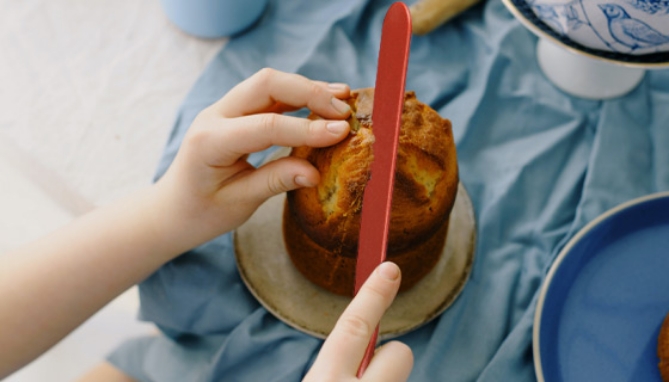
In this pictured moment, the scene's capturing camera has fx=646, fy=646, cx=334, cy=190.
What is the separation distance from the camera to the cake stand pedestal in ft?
2.51

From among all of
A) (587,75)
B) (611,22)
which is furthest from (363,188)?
(587,75)

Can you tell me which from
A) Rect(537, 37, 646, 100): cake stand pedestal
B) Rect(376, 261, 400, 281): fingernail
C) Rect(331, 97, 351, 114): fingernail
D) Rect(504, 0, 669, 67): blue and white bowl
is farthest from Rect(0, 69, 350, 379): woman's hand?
Rect(537, 37, 646, 100): cake stand pedestal

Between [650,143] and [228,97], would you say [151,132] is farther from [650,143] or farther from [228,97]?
[650,143]

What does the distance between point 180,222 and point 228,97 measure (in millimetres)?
134

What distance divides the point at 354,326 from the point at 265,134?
0.61 feet

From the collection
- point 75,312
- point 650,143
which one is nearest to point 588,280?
point 650,143

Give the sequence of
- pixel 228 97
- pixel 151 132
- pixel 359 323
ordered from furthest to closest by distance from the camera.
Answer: pixel 151 132 → pixel 228 97 → pixel 359 323

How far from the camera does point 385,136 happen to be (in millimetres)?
505

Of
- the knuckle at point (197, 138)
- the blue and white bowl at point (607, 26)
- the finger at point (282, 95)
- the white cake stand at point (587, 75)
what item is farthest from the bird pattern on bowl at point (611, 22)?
the knuckle at point (197, 138)

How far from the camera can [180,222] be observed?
0.64 meters

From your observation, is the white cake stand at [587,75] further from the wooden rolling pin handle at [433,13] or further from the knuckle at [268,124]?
the knuckle at [268,124]

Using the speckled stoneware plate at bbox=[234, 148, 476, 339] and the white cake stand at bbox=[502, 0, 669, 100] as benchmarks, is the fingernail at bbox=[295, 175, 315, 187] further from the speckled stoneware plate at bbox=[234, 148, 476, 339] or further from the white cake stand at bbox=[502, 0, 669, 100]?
the white cake stand at bbox=[502, 0, 669, 100]

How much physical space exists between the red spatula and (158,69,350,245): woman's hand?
0.05m

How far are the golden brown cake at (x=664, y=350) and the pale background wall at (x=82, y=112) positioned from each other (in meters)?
0.60
